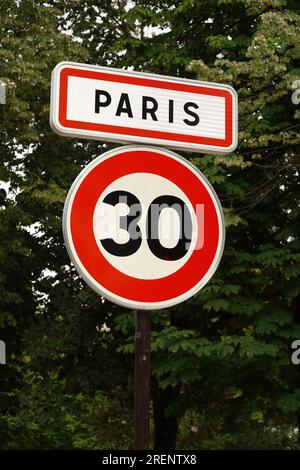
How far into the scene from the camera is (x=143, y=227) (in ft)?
7.56

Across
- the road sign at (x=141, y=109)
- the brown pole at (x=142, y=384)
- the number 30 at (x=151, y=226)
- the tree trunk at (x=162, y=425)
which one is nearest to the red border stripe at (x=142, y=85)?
the road sign at (x=141, y=109)

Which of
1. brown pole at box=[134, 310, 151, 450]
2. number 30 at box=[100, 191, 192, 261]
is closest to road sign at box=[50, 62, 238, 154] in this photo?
number 30 at box=[100, 191, 192, 261]

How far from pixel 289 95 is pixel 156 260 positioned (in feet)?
32.5

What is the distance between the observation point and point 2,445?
57.0 ft

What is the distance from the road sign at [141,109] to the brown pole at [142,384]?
2.14 ft

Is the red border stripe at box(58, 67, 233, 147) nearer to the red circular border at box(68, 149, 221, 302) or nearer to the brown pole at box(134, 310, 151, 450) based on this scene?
the red circular border at box(68, 149, 221, 302)

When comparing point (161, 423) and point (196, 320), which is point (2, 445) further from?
point (196, 320)

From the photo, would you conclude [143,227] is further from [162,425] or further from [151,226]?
[162,425]

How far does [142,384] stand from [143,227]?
1.61 feet

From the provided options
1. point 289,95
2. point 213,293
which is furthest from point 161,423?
point 289,95

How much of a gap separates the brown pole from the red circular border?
0.28 ft

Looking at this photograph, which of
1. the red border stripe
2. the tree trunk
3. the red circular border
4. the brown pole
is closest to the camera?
the brown pole

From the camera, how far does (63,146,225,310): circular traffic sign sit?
7.36 feet

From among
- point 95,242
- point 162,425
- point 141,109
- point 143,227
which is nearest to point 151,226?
point 143,227
